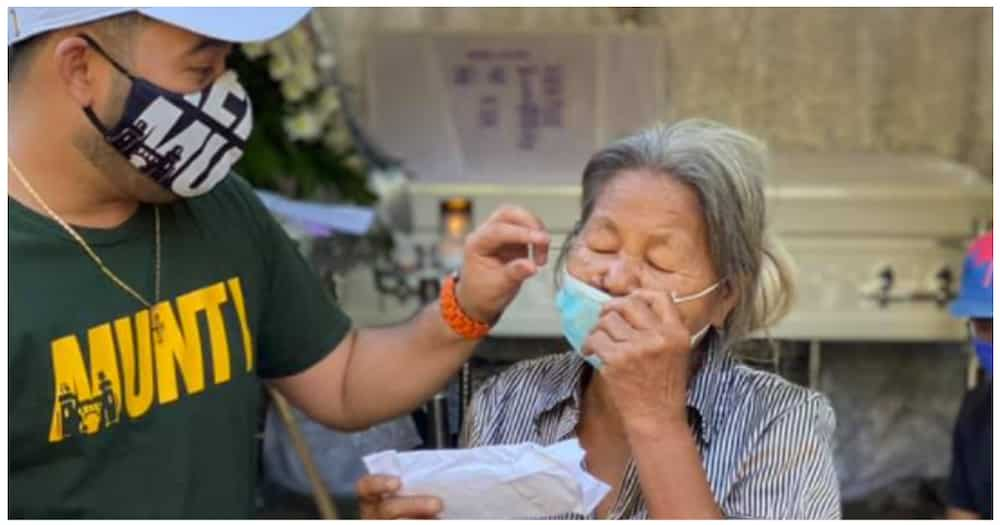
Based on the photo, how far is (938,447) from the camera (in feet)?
17.4

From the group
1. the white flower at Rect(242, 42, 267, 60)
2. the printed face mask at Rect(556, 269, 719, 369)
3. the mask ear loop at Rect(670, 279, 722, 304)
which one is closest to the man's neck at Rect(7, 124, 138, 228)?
the printed face mask at Rect(556, 269, 719, 369)

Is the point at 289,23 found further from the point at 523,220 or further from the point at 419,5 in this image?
the point at 419,5

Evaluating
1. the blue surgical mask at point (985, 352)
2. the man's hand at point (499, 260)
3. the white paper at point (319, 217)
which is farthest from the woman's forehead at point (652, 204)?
the white paper at point (319, 217)

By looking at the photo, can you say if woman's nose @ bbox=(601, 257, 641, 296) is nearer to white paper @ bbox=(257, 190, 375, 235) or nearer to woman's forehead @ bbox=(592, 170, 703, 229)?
woman's forehead @ bbox=(592, 170, 703, 229)

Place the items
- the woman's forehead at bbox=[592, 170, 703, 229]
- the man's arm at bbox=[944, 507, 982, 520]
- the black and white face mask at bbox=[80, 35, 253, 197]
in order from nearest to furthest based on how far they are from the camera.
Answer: the black and white face mask at bbox=[80, 35, 253, 197] → the woman's forehead at bbox=[592, 170, 703, 229] → the man's arm at bbox=[944, 507, 982, 520]

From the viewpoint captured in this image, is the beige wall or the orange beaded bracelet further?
the beige wall

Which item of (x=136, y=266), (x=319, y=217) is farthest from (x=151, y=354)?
(x=319, y=217)

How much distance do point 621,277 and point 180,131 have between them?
703 mm

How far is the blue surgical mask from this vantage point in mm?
3061

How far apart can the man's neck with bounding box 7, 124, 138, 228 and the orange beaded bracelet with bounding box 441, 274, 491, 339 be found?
0.60 m

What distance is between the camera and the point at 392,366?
258cm

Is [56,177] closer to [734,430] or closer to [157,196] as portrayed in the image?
[157,196]

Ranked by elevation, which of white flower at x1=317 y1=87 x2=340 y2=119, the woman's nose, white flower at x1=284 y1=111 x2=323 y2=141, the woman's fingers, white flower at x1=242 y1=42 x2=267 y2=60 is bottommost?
the woman's fingers

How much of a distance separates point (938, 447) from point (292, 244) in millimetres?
3388
